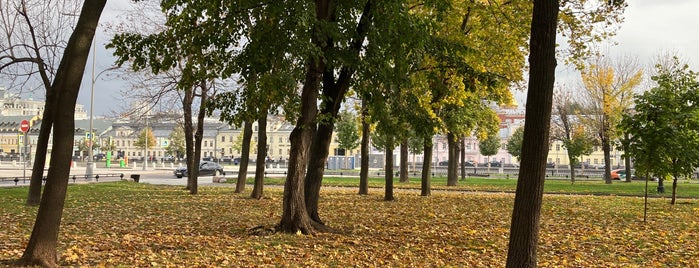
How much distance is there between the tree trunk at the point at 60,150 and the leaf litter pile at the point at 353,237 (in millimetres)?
464

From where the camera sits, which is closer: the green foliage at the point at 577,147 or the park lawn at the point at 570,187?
the park lawn at the point at 570,187

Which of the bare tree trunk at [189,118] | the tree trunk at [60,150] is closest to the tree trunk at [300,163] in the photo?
the tree trunk at [60,150]

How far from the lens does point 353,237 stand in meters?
10.7

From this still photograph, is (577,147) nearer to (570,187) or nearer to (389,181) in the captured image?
(570,187)

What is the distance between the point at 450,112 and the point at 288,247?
1541 cm

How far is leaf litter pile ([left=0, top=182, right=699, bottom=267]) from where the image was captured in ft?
27.2

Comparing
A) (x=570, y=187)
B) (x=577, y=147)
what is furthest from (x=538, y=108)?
(x=577, y=147)

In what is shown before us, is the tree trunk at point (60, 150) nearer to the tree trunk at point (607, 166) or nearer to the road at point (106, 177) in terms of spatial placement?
the road at point (106, 177)

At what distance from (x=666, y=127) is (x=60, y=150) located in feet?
45.1

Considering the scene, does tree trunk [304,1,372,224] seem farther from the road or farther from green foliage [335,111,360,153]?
green foliage [335,111,360,153]

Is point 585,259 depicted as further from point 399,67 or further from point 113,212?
point 113,212

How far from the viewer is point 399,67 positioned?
11609 millimetres

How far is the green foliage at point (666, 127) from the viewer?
14.4 metres

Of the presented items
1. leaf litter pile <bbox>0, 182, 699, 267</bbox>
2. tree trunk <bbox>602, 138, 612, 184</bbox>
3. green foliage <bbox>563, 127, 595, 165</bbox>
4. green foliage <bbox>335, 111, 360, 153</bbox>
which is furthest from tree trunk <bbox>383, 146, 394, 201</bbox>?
green foliage <bbox>335, 111, 360, 153</bbox>
